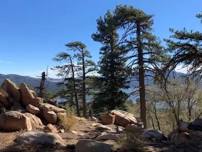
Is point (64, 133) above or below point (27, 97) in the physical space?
below

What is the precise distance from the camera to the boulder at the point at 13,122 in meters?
14.3

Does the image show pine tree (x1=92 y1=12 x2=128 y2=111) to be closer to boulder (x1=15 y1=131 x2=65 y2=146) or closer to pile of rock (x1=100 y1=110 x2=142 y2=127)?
pile of rock (x1=100 y1=110 x2=142 y2=127)

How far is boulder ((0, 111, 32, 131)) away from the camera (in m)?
14.3

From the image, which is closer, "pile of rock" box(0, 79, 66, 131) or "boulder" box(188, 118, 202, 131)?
"boulder" box(188, 118, 202, 131)

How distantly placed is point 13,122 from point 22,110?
2.26 m

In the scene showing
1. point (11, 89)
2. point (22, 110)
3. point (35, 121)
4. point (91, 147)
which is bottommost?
point (91, 147)

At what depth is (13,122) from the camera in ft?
47.1

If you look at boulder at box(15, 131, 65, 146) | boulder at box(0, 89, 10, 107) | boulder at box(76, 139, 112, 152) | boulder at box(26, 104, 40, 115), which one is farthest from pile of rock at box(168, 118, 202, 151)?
boulder at box(0, 89, 10, 107)

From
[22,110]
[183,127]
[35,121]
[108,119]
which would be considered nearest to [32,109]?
[22,110]

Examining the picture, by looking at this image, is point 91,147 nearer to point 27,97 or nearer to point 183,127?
point 183,127

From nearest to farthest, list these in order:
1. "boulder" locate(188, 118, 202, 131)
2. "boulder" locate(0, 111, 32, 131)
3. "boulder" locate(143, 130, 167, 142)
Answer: "boulder" locate(143, 130, 167, 142) < "boulder" locate(188, 118, 202, 131) < "boulder" locate(0, 111, 32, 131)

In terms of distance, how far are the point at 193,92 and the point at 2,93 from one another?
2780 cm

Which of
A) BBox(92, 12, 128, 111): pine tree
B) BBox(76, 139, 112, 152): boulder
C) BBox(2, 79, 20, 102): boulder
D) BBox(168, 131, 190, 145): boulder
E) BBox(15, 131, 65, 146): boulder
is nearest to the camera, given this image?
BBox(76, 139, 112, 152): boulder

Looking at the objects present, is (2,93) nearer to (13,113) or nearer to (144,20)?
(13,113)
